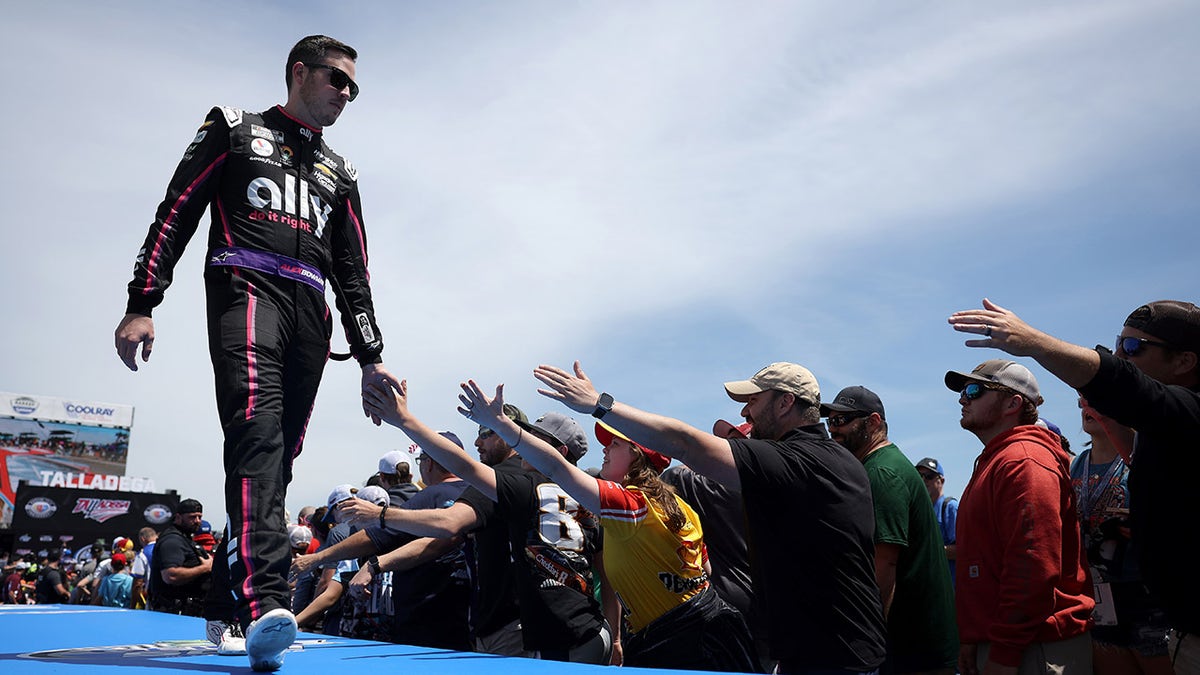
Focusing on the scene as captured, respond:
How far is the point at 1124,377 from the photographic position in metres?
2.57

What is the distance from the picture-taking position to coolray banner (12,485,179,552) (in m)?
24.1

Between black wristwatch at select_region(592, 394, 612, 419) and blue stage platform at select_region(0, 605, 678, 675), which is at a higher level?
black wristwatch at select_region(592, 394, 612, 419)

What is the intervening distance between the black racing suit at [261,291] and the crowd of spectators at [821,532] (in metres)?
0.35

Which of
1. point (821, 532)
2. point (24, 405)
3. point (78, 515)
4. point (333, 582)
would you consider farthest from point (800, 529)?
point (24, 405)

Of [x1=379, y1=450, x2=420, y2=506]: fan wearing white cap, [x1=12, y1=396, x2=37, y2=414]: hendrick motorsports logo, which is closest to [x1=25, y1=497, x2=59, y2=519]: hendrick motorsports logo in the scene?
[x1=379, y1=450, x2=420, y2=506]: fan wearing white cap

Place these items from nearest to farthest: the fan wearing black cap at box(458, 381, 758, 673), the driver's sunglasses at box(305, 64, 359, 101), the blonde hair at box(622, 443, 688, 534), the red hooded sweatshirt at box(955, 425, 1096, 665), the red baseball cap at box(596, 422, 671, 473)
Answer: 1. the driver's sunglasses at box(305, 64, 359, 101)
2. the red hooded sweatshirt at box(955, 425, 1096, 665)
3. the fan wearing black cap at box(458, 381, 758, 673)
4. the blonde hair at box(622, 443, 688, 534)
5. the red baseball cap at box(596, 422, 671, 473)

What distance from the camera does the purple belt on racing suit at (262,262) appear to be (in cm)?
321

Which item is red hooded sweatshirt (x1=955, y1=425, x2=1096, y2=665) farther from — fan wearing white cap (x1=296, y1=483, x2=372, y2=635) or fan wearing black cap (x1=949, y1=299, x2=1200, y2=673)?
fan wearing white cap (x1=296, y1=483, x2=372, y2=635)

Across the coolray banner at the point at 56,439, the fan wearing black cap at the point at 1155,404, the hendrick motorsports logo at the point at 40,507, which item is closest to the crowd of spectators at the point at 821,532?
the fan wearing black cap at the point at 1155,404

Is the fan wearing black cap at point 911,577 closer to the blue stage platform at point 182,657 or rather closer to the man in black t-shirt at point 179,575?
the blue stage platform at point 182,657

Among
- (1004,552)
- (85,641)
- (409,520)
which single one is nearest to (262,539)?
(85,641)

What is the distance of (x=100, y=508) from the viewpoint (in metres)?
25.2

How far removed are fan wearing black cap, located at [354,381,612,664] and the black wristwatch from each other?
939 mm

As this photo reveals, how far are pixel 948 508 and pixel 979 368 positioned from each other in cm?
346
